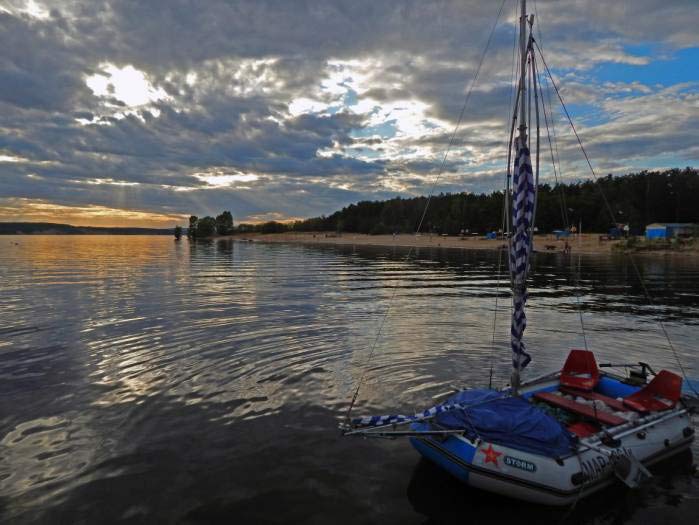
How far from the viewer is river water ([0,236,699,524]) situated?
378 inches

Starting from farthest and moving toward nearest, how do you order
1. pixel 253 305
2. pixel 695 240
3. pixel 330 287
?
pixel 695 240, pixel 330 287, pixel 253 305

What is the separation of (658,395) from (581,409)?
2407 millimetres

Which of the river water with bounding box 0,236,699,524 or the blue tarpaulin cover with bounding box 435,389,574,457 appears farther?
the river water with bounding box 0,236,699,524

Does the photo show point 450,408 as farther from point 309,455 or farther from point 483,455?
point 309,455

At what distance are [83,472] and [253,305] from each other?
73.9 ft

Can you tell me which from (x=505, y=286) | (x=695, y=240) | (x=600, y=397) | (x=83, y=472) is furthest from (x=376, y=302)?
(x=695, y=240)

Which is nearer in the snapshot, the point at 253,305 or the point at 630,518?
the point at 630,518

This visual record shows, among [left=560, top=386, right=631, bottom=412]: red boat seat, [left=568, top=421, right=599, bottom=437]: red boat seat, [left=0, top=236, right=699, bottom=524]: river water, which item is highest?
[left=560, top=386, right=631, bottom=412]: red boat seat

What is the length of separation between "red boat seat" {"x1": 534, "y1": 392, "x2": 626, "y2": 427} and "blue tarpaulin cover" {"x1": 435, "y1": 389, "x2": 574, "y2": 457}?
201cm

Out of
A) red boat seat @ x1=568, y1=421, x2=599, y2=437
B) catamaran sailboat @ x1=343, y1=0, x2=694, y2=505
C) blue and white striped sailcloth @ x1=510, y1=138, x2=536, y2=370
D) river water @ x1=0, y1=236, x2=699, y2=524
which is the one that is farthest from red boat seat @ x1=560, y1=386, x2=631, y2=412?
blue and white striped sailcloth @ x1=510, y1=138, x2=536, y2=370

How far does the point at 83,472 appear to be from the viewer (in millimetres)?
10625

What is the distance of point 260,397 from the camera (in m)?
15.2

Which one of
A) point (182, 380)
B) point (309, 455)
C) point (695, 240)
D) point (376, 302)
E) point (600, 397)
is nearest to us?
point (309, 455)

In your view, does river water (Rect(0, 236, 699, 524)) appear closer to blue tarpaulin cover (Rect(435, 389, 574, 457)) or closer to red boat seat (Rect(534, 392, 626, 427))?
blue tarpaulin cover (Rect(435, 389, 574, 457))
